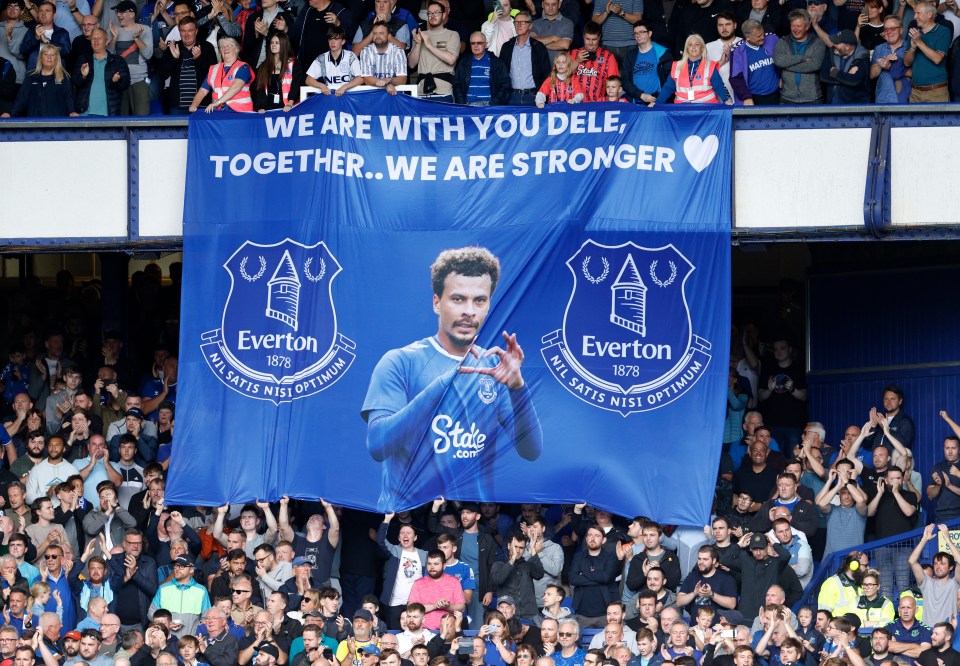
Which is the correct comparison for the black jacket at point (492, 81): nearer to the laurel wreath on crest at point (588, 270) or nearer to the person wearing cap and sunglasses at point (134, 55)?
the laurel wreath on crest at point (588, 270)

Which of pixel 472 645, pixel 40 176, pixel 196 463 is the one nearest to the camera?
pixel 472 645

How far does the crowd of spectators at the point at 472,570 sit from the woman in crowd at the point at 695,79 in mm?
3288

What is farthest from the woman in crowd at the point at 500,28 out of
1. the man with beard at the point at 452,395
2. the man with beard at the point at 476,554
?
the man with beard at the point at 476,554

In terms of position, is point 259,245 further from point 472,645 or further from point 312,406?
point 472,645

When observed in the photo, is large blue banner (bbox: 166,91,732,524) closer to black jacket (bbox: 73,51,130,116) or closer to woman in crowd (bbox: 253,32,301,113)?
woman in crowd (bbox: 253,32,301,113)

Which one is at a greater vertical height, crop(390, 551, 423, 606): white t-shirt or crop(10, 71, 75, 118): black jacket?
crop(10, 71, 75, 118): black jacket

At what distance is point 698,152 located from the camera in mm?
18250

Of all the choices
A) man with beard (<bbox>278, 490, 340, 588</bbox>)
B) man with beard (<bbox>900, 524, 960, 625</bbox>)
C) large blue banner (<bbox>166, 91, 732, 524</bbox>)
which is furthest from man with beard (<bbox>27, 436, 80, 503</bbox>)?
man with beard (<bbox>900, 524, 960, 625</bbox>)

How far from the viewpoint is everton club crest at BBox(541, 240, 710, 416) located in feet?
59.1

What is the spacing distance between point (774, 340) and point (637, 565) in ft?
16.7

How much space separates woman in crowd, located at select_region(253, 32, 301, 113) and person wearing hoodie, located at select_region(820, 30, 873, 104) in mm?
5228

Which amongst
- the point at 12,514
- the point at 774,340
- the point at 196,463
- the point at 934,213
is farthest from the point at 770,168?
the point at 12,514

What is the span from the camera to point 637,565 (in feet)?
56.9

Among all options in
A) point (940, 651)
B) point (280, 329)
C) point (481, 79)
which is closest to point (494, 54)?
point (481, 79)
